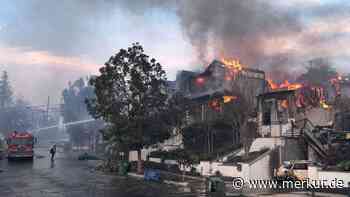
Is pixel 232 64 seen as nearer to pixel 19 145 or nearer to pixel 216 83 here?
pixel 216 83

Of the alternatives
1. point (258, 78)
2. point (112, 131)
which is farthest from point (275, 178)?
point (258, 78)

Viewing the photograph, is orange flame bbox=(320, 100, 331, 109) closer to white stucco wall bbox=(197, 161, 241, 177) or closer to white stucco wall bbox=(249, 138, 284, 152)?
white stucco wall bbox=(249, 138, 284, 152)

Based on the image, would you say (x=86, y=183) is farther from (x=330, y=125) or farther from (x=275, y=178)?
(x=330, y=125)

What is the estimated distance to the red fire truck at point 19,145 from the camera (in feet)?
136

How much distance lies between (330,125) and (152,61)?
57.0ft

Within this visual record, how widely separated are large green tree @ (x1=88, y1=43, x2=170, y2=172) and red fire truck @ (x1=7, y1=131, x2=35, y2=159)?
15074mm

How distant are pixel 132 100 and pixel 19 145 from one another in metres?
18.7

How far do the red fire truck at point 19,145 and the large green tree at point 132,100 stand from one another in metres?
15.1

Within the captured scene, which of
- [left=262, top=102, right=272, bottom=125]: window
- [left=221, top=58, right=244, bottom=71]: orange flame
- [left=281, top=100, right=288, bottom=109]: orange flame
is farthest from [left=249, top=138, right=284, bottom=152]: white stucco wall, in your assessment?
[left=221, top=58, right=244, bottom=71]: orange flame

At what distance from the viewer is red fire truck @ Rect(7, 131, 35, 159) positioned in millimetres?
41438

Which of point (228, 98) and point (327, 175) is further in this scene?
point (228, 98)

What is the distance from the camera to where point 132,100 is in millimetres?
29922

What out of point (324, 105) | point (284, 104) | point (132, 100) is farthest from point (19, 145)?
point (324, 105)

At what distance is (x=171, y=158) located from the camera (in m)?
32.9
